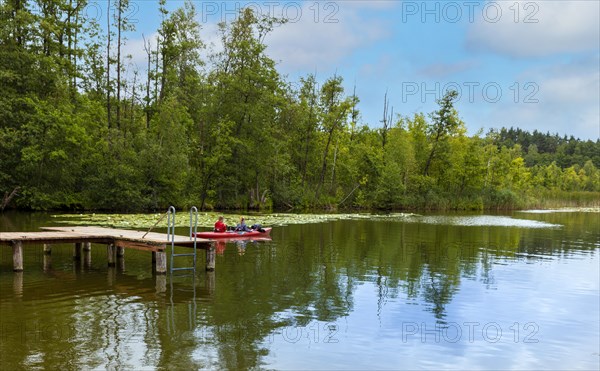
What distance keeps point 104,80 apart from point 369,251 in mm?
37955

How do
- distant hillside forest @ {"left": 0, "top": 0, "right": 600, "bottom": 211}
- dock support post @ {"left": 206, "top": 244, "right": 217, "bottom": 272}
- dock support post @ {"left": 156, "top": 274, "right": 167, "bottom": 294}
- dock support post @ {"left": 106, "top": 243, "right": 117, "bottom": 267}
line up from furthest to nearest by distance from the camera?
distant hillside forest @ {"left": 0, "top": 0, "right": 600, "bottom": 211} < dock support post @ {"left": 106, "top": 243, "right": 117, "bottom": 267} < dock support post @ {"left": 206, "top": 244, "right": 217, "bottom": 272} < dock support post @ {"left": 156, "top": 274, "right": 167, "bottom": 294}

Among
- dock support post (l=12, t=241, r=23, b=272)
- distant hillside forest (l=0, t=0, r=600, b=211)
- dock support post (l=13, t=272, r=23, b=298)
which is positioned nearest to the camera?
dock support post (l=13, t=272, r=23, b=298)

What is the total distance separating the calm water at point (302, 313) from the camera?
10000mm

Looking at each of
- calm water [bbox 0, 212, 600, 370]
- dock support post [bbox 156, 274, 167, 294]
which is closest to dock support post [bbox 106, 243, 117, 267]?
calm water [bbox 0, 212, 600, 370]

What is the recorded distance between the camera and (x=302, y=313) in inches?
515

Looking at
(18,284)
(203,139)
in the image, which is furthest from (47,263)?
(203,139)

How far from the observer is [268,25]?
56.7 m

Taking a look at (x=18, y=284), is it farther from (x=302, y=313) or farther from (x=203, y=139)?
(x=203, y=139)

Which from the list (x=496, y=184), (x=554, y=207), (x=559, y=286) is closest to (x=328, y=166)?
(x=496, y=184)

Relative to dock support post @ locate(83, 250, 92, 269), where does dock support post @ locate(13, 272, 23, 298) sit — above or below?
below

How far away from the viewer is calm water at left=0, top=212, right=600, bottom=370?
1000 centimetres

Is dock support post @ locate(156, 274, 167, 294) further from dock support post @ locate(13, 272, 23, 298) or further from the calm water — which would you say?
dock support post @ locate(13, 272, 23, 298)

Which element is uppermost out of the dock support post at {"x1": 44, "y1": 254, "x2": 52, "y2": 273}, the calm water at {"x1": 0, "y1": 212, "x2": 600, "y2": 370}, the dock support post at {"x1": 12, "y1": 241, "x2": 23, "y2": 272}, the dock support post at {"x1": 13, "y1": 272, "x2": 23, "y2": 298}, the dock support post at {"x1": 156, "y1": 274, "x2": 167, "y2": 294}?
the dock support post at {"x1": 12, "y1": 241, "x2": 23, "y2": 272}

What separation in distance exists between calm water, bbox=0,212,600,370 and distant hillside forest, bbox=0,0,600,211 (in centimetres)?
2234
